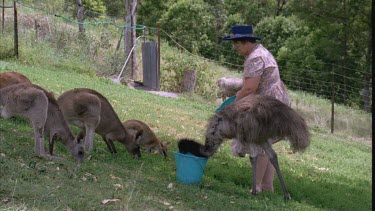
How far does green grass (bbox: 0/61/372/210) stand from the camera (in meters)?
6.00

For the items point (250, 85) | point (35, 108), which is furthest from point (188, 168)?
point (35, 108)

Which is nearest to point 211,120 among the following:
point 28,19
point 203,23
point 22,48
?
point 22,48

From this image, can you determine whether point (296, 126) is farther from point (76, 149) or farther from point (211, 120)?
point (76, 149)

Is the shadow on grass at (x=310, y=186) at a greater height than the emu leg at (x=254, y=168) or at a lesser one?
lesser

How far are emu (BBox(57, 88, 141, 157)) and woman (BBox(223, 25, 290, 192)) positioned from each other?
221 centimetres

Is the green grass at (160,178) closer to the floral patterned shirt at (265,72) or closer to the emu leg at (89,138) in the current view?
the emu leg at (89,138)

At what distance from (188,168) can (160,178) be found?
43cm

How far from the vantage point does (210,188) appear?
308 inches

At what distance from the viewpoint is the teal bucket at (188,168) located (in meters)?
7.66

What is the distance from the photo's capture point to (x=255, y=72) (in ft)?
24.8

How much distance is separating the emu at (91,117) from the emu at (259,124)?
2070 mm

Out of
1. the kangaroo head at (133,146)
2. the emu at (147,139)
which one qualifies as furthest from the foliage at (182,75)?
the kangaroo head at (133,146)

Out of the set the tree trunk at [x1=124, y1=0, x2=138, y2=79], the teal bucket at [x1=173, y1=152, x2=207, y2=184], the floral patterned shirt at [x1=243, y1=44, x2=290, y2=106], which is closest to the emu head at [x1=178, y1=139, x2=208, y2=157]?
the teal bucket at [x1=173, y1=152, x2=207, y2=184]

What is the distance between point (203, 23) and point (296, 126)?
86.1 ft
